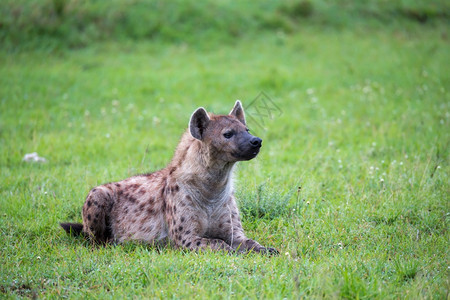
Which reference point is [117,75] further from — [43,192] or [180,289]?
[180,289]

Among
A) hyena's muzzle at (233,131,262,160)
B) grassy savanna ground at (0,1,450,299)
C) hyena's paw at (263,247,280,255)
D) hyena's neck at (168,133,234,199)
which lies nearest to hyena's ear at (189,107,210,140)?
hyena's neck at (168,133,234,199)

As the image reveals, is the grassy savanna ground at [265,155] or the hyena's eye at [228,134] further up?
the hyena's eye at [228,134]

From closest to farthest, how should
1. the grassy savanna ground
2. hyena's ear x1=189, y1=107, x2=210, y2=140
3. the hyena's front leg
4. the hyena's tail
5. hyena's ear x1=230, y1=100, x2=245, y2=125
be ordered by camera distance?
the grassy savanna ground
the hyena's front leg
hyena's ear x1=189, y1=107, x2=210, y2=140
the hyena's tail
hyena's ear x1=230, y1=100, x2=245, y2=125

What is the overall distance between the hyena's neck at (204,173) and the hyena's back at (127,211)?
0.39 meters

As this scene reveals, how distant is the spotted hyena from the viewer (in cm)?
507

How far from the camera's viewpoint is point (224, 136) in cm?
512

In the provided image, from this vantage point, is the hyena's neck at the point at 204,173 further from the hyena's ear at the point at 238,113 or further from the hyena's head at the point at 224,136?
the hyena's ear at the point at 238,113

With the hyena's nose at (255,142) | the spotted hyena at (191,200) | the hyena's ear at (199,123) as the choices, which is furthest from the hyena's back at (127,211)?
the hyena's nose at (255,142)

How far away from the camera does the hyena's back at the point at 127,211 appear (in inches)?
213

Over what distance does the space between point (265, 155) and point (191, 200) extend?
9.55 feet

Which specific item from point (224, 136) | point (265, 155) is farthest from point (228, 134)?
point (265, 155)

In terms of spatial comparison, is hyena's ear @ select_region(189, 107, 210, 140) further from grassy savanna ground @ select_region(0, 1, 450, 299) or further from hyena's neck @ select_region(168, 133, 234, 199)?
grassy savanna ground @ select_region(0, 1, 450, 299)

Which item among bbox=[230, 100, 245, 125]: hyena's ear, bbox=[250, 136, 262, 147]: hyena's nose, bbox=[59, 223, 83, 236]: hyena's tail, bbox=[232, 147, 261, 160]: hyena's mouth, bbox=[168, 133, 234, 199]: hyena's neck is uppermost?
bbox=[230, 100, 245, 125]: hyena's ear

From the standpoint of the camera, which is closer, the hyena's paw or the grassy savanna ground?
the grassy savanna ground
